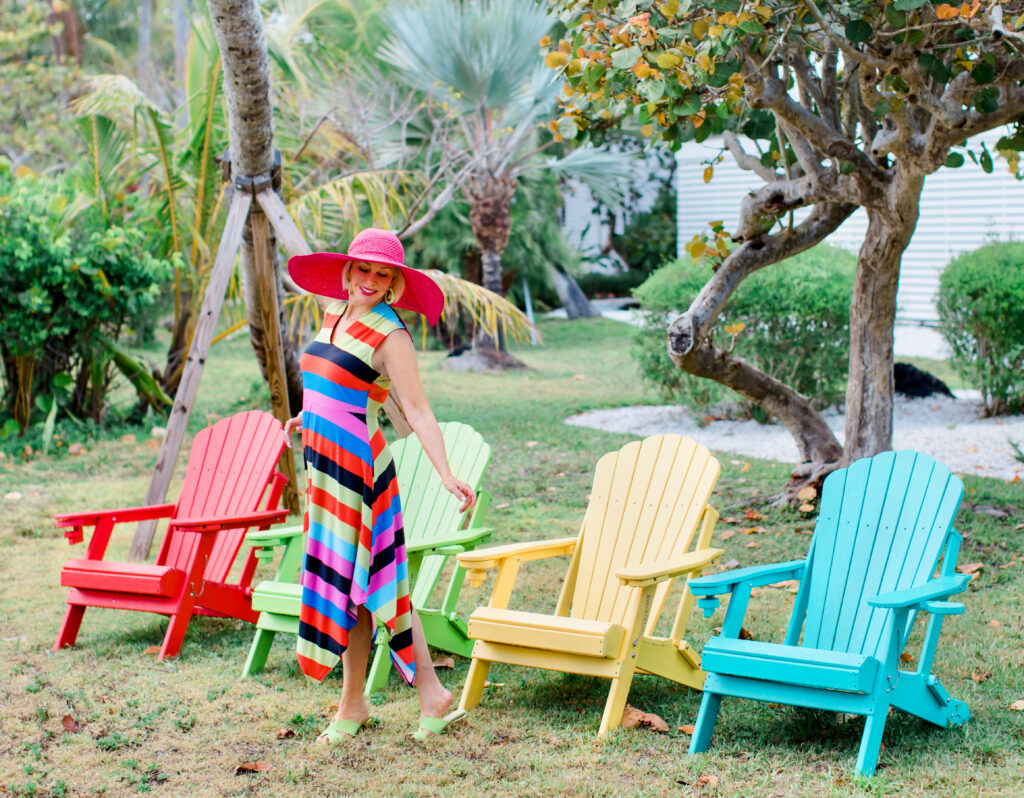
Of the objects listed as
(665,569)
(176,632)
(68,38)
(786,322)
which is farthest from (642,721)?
(68,38)

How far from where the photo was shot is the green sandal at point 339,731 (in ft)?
11.5

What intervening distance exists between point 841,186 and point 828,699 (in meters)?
3.04

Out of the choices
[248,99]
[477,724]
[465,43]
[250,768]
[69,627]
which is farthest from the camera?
[465,43]

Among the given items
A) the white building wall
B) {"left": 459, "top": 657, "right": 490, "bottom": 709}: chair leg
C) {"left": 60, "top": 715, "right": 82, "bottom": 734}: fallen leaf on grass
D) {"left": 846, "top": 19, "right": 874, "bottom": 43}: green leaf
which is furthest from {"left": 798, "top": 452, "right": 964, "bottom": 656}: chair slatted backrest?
the white building wall

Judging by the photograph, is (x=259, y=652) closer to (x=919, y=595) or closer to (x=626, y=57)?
(x=919, y=595)

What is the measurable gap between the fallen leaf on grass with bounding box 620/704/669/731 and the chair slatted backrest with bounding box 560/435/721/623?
390 millimetres

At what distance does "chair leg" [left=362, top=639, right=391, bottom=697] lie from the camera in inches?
157

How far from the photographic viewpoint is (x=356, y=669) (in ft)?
11.7

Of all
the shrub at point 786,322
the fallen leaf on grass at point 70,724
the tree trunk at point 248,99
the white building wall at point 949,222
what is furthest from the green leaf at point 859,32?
the white building wall at point 949,222

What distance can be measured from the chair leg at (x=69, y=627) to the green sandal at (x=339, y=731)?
1724 millimetres

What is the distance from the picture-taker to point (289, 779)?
3.25 m

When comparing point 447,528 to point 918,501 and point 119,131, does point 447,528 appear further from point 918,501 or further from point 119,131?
point 119,131

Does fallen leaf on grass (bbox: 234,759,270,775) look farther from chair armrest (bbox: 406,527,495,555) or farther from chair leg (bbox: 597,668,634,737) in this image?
chair leg (bbox: 597,668,634,737)

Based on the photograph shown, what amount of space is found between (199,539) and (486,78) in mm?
8620
